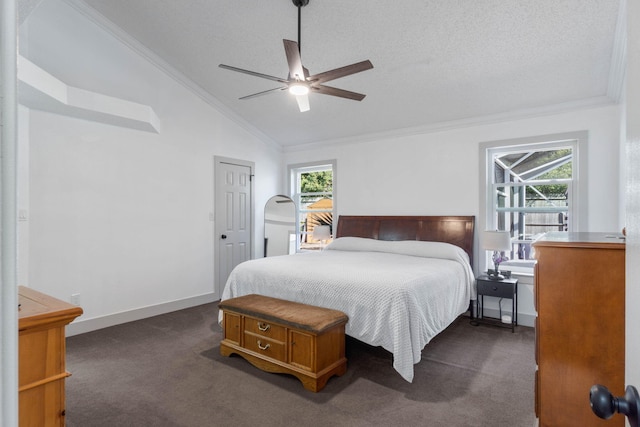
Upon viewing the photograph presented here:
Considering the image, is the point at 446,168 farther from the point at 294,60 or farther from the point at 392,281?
the point at 294,60

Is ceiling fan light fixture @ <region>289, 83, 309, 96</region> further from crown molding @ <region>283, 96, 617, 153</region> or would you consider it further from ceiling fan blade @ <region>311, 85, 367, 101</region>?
crown molding @ <region>283, 96, 617, 153</region>

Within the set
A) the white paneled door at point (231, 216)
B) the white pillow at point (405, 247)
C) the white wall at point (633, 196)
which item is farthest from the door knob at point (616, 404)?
the white paneled door at point (231, 216)

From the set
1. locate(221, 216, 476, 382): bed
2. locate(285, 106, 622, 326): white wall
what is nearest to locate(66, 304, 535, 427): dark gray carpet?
locate(221, 216, 476, 382): bed

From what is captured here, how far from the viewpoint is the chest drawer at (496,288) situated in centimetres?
379

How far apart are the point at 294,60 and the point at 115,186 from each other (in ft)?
9.11

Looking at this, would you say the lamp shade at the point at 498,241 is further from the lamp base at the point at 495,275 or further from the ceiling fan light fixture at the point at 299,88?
the ceiling fan light fixture at the point at 299,88

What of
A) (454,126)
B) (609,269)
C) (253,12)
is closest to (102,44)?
(253,12)

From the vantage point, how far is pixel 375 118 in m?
4.88

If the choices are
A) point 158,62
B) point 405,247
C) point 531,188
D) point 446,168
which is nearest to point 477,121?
point 446,168

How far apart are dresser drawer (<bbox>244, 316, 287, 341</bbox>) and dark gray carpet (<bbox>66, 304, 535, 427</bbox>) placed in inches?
12.1

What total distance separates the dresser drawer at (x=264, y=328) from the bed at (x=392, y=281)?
0.41 meters

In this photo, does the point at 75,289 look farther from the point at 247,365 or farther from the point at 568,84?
the point at 568,84

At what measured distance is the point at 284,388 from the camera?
102 inches

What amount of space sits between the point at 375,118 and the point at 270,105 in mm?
1522
